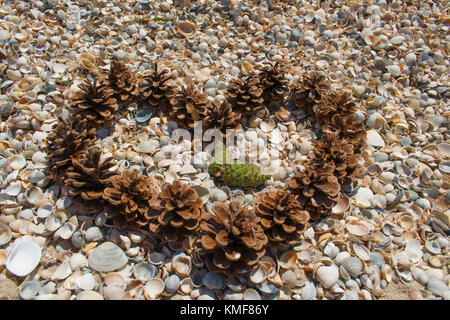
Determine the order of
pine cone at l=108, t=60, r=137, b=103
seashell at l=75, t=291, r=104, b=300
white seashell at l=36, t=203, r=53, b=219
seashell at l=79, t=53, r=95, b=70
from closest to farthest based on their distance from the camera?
1. seashell at l=75, t=291, r=104, b=300
2. white seashell at l=36, t=203, r=53, b=219
3. pine cone at l=108, t=60, r=137, b=103
4. seashell at l=79, t=53, r=95, b=70

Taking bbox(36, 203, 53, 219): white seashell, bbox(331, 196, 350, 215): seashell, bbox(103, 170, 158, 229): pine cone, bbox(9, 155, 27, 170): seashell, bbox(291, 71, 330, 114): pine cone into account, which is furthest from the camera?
bbox(291, 71, 330, 114): pine cone

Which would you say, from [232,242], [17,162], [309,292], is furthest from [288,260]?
[17,162]

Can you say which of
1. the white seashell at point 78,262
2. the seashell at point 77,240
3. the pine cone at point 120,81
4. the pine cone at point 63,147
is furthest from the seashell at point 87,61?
the white seashell at point 78,262

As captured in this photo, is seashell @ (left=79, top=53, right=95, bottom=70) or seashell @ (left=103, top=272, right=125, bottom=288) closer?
seashell @ (left=103, top=272, right=125, bottom=288)

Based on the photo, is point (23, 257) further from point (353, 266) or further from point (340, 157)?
point (340, 157)

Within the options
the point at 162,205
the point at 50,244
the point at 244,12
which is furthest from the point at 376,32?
the point at 50,244

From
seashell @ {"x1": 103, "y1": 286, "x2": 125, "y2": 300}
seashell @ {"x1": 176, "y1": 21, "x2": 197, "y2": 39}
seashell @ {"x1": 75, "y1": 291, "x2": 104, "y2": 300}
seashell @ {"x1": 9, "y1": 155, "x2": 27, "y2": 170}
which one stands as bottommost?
seashell @ {"x1": 75, "y1": 291, "x2": 104, "y2": 300}

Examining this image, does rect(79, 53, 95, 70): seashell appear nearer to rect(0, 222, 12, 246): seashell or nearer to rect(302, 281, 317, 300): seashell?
rect(0, 222, 12, 246): seashell

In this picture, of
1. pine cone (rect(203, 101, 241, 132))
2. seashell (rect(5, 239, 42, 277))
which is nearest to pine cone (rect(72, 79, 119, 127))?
pine cone (rect(203, 101, 241, 132))

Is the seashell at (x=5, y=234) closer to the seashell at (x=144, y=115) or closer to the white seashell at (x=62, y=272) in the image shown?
the white seashell at (x=62, y=272)
